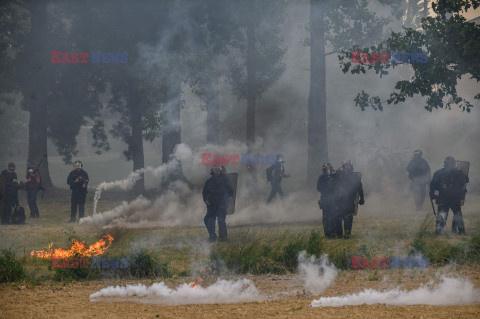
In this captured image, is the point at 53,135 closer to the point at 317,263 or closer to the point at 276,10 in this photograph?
the point at 276,10

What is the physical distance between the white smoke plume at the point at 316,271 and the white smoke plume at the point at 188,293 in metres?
1.01

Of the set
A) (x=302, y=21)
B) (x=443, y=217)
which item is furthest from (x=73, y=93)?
(x=443, y=217)

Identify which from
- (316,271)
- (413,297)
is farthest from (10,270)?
(413,297)

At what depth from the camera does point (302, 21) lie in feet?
124

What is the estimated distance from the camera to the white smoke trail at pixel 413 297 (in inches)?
322

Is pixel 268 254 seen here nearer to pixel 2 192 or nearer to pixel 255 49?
pixel 2 192

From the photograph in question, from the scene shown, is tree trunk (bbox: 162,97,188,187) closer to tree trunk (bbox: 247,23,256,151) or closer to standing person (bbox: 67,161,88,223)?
tree trunk (bbox: 247,23,256,151)

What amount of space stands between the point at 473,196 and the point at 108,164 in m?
34.4

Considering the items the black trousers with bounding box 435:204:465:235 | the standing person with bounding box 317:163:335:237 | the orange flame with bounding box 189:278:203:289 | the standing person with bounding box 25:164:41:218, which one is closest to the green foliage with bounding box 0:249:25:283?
the orange flame with bounding box 189:278:203:289

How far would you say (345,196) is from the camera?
13.5 m

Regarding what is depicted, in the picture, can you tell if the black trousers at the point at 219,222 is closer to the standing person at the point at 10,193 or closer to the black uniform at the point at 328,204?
the black uniform at the point at 328,204

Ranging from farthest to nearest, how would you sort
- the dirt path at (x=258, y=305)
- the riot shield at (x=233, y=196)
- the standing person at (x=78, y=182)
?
the standing person at (x=78, y=182), the riot shield at (x=233, y=196), the dirt path at (x=258, y=305)

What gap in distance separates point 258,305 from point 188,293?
1.26m

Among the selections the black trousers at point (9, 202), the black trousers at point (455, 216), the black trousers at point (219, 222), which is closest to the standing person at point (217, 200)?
the black trousers at point (219, 222)
